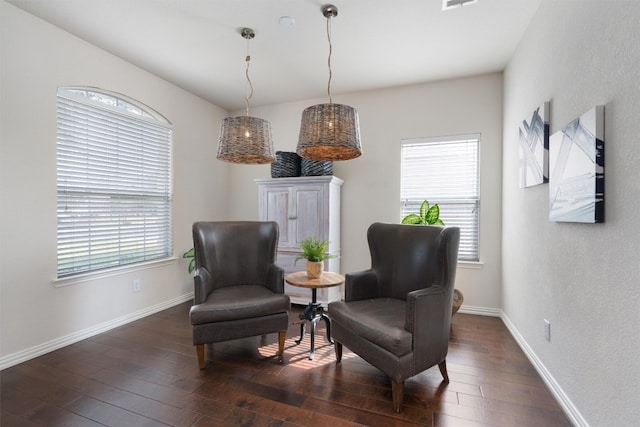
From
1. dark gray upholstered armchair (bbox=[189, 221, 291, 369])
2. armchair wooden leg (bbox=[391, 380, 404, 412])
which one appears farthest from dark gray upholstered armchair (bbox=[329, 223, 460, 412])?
dark gray upholstered armchair (bbox=[189, 221, 291, 369])

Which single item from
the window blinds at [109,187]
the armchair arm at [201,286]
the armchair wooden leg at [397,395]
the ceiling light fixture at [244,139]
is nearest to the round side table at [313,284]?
the armchair arm at [201,286]

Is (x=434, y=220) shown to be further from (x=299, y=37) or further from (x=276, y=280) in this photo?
(x=299, y=37)

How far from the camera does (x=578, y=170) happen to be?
63.5 inches

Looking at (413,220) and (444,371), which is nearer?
(444,371)

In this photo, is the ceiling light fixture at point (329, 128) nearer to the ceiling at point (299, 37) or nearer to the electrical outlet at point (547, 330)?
the ceiling at point (299, 37)

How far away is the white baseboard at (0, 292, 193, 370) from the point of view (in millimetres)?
2244

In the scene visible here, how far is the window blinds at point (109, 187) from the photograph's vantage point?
8.62ft

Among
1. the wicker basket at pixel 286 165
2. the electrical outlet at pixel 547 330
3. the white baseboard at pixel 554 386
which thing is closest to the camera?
the white baseboard at pixel 554 386

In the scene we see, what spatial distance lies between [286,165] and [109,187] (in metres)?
1.87

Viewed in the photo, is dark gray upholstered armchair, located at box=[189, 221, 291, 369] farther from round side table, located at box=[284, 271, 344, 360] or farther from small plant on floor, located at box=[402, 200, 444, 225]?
small plant on floor, located at box=[402, 200, 444, 225]

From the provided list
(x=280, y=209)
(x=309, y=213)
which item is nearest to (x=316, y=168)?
(x=309, y=213)

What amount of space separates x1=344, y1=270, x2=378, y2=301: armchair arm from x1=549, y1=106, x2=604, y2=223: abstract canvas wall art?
1297mm

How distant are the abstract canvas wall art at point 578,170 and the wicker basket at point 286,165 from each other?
2.55m

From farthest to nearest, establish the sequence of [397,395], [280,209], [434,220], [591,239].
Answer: [280,209]
[434,220]
[397,395]
[591,239]
